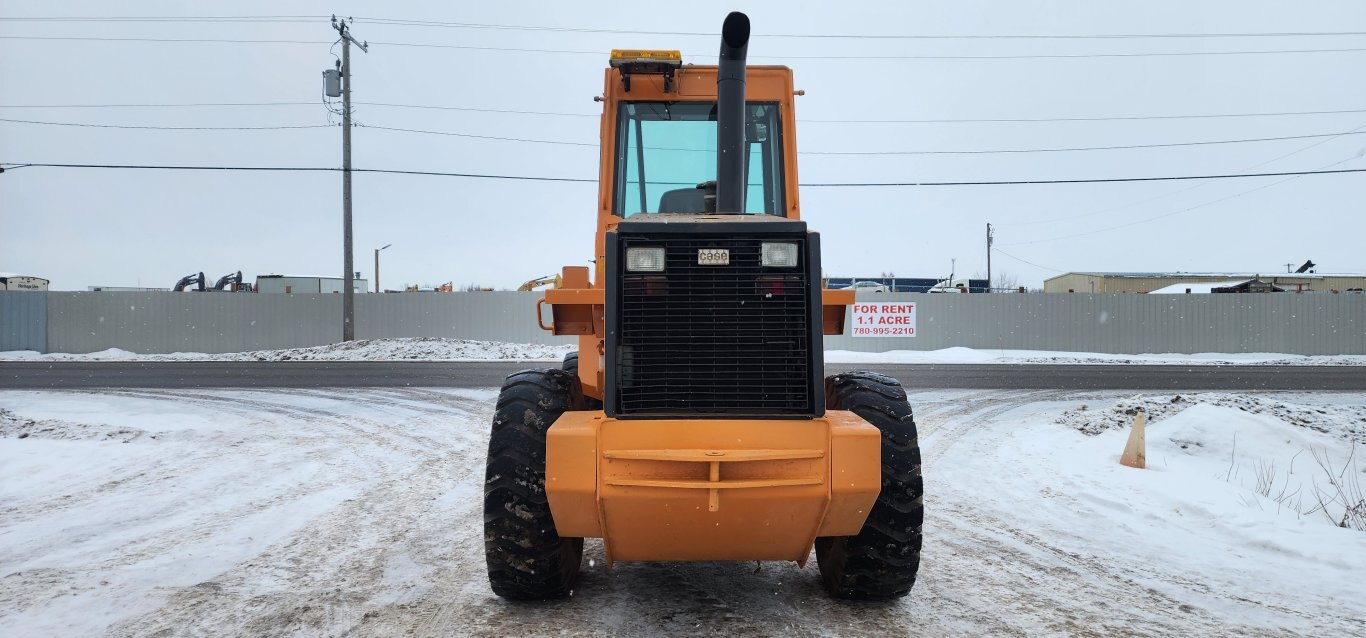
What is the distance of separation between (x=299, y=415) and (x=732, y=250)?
34.3ft

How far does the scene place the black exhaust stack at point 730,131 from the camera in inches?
168

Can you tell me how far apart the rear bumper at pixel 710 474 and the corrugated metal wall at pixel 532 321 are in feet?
77.6

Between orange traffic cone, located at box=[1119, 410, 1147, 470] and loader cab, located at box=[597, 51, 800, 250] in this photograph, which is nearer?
loader cab, located at box=[597, 51, 800, 250]

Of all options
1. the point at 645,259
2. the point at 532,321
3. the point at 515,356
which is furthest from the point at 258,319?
the point at 645,259

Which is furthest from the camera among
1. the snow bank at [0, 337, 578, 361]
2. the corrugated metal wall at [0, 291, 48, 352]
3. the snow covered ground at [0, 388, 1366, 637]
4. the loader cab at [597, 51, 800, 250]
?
the corrugated metal wall at [0, 291, 48, 352]

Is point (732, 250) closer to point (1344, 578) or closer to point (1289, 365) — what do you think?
point (1344, 578)

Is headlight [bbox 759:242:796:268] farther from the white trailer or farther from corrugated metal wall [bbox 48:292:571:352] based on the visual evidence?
the white trailer

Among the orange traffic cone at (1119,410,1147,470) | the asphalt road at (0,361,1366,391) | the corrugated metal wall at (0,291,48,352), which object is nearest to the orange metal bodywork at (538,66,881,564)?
the orange traffic cone at (1119,410,1147,470)

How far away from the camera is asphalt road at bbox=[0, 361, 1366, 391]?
1675cm

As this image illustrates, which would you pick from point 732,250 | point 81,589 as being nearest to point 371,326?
point 81,589

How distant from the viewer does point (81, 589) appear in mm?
→ 4246

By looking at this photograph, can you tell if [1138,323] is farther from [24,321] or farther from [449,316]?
[24,321]

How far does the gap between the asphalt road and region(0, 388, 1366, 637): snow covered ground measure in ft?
22.3

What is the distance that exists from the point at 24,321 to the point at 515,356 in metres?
18.3
